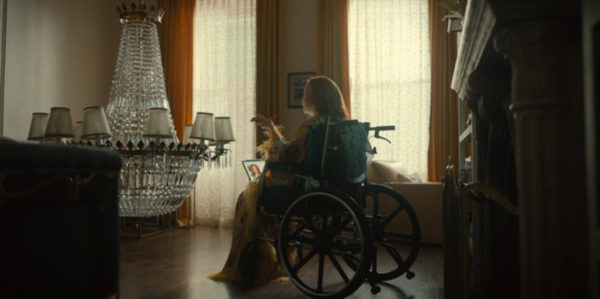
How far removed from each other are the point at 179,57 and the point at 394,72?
248 centimetres

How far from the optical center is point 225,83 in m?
5.43

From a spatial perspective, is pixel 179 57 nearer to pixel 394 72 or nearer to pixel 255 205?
pixel 394 72

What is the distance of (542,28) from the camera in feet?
3.00

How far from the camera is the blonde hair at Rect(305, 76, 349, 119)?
2.57 meters

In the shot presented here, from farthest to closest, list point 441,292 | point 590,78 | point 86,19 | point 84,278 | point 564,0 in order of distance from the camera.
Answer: point 86,19
point 441,292
point 84,278
point 564,0
point 590,78

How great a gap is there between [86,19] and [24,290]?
4.76 m

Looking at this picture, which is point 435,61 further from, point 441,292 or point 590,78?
point 590,78

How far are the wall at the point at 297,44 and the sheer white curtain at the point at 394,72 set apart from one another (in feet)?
1.41

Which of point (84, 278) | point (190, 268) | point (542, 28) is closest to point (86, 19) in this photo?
point (190, 268)

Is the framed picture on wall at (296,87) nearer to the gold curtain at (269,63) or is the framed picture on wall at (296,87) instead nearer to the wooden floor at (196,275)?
the gold curtain at (269,63)

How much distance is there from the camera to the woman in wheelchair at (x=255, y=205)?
2469 millimetres

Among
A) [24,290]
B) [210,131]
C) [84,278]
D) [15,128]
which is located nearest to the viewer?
[24,290]

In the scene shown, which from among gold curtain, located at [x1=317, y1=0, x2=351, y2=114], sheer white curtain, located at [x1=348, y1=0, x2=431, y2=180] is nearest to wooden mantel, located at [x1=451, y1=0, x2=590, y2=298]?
sheer white curtain, located at [x1=348, y1=0, x2=431, y2=180]

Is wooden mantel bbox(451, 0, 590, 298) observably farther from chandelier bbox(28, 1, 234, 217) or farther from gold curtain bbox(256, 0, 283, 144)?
gold curtain bbox(256, 0, 283, 144)
